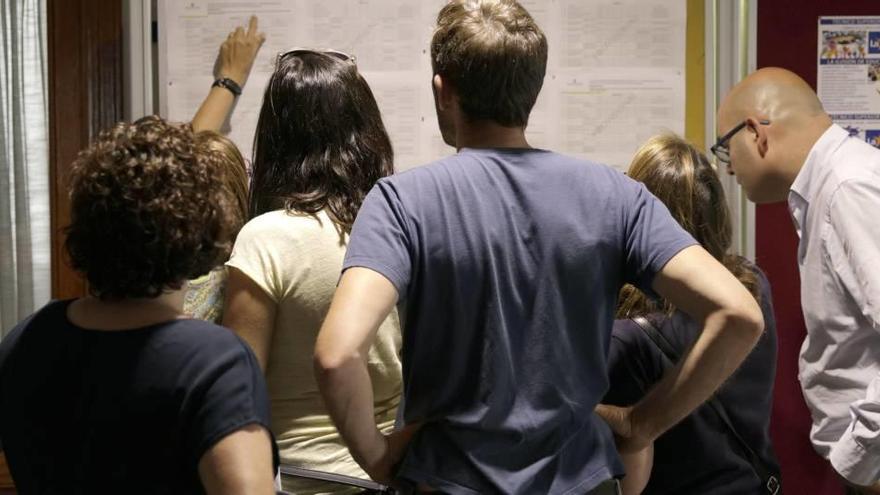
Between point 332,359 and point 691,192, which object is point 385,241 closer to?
point 332,359

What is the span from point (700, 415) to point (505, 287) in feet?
2.17

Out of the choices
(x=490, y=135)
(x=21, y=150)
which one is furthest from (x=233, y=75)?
(x=490, y=135)

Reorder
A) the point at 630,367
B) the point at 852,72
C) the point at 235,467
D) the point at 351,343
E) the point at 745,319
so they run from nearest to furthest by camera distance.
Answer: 1. the point at 235,467
2. the point at 351,343
3. the point at 745,319
4. the point at 630,367
5. the point at 852,72

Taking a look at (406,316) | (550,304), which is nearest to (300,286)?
(406,316)

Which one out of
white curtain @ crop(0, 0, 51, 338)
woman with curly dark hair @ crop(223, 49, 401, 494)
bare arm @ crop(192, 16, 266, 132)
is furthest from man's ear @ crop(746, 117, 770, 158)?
white curtain @ crop(0, 0, 51, 338)

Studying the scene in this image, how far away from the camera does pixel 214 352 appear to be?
1174 millimetres

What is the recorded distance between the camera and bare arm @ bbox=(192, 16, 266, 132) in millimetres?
2795

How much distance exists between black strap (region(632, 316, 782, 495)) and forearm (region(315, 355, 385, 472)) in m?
0.60

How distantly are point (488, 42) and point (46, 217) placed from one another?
1.85 metres

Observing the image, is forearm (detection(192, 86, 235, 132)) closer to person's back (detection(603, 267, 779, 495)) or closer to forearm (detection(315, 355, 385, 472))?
person's back (detection(603, 267, 779, 495))

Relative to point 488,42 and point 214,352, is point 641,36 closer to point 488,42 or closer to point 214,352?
point 488,42

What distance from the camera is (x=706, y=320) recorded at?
1407mm

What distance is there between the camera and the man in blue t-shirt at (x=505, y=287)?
1.37 m

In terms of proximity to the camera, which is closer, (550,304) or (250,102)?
(550,304)
